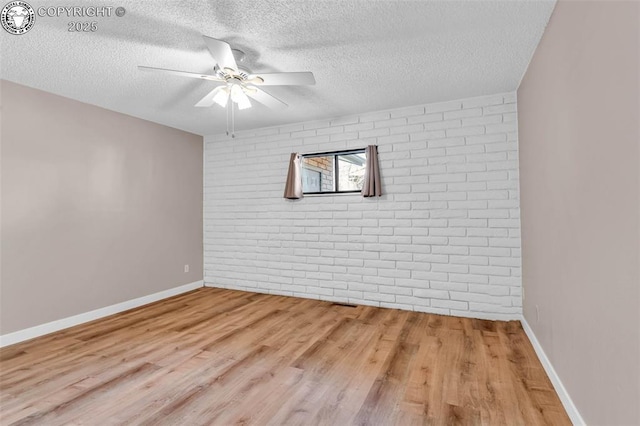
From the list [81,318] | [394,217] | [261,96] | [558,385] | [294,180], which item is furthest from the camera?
[294,180]

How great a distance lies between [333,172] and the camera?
4117 mm

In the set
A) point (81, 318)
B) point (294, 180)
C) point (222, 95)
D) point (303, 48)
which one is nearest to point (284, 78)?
point (303, 48)

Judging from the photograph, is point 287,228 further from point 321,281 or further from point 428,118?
point 428,118

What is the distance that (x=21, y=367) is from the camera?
2328mm

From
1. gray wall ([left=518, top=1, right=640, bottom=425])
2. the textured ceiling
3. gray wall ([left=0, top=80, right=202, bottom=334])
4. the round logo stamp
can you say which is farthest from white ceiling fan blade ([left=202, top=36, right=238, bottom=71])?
gray wall ([left=0, top=80, right=202, bottom=334])

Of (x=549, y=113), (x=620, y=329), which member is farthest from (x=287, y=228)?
(x=620, y=329)

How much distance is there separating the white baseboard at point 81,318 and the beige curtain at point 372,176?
10.2ft

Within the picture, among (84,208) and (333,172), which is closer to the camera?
(84,208)

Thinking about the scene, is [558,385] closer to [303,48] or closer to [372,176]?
[372,176]

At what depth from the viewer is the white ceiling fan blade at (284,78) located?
2184mm

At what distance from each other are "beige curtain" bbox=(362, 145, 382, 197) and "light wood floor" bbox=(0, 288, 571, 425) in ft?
4.80

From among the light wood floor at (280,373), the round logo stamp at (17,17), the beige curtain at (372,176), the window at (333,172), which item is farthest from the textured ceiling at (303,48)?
the light wood floor at (280,373)

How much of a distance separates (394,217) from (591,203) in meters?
2.29

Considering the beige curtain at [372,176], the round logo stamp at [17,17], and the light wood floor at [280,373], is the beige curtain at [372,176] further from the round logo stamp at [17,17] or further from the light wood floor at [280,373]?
the round logo stamp at [17,17]
